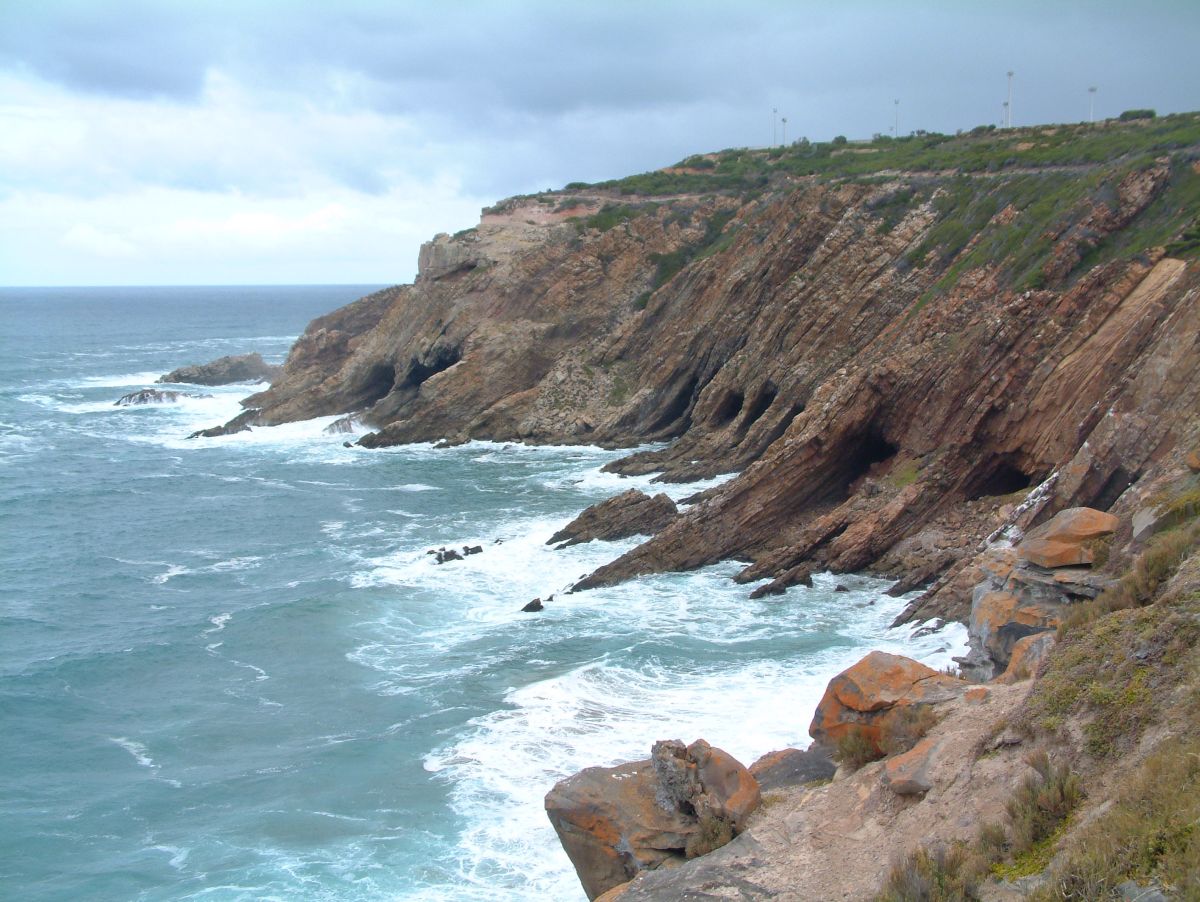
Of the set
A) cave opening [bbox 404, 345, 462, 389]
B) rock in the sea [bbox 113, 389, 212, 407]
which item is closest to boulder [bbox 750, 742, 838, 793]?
cave opening [bbox 404, 345, 462, 389]

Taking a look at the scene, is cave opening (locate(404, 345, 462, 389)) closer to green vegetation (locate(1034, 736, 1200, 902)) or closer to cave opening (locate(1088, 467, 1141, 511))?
cave opening (locate(1088, 467, 1141, 511))

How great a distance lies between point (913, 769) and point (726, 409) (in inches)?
1403

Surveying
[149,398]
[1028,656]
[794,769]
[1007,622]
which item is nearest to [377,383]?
[149,398]

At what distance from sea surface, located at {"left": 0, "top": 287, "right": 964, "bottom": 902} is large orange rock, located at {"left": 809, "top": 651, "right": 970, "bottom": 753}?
16.3 feet

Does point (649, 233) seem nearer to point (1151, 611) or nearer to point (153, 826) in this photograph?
point (153, 826)

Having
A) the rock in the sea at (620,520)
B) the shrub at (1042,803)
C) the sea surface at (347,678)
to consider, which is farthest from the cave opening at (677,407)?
the shrub at (1042,803)

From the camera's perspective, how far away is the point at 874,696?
46.8 feet

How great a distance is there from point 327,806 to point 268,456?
128 feet

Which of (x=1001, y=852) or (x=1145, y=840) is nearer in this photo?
(x=1145, y=840)

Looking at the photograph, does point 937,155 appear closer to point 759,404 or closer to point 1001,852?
point 759,404

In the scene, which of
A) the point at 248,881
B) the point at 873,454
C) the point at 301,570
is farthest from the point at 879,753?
the point at 301,570

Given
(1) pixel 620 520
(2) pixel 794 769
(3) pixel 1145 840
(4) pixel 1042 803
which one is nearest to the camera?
(3) pixel 1145 840

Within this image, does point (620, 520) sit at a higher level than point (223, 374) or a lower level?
lower

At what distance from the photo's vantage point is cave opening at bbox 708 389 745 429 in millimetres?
47094
